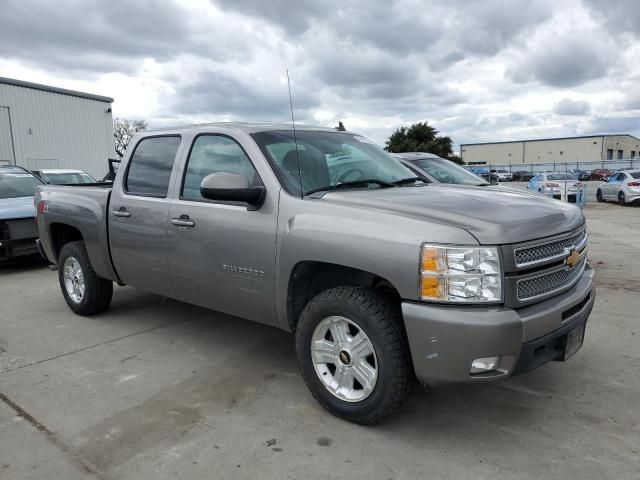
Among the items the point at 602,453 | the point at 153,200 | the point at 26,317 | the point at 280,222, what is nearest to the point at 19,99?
the point at 26,317

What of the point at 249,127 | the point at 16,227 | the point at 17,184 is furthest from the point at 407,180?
the point at 17,184

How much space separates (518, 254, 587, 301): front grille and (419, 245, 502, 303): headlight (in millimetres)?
204

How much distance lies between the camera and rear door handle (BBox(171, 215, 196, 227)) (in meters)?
3.93

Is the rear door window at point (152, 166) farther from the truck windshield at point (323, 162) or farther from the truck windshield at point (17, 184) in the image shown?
the truck windshield at point (17, 184)

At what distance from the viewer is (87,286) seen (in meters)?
5.29

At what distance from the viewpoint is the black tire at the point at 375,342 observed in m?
2.85

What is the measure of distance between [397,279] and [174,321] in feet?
10.5

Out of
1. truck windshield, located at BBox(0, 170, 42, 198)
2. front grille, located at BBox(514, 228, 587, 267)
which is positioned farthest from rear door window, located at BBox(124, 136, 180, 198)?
truck windshield, located at BBox(0, 170, 42, 198)

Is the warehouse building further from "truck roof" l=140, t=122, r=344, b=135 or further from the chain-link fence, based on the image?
"truck roof" l=140, t=122, r=344, b=135

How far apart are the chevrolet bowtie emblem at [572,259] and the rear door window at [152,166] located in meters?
3.02

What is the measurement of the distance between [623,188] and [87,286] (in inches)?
859

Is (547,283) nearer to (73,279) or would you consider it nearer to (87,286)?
(87,286)

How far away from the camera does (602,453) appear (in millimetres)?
2811

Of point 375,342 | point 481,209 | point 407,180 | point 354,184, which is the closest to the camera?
point 375,342
